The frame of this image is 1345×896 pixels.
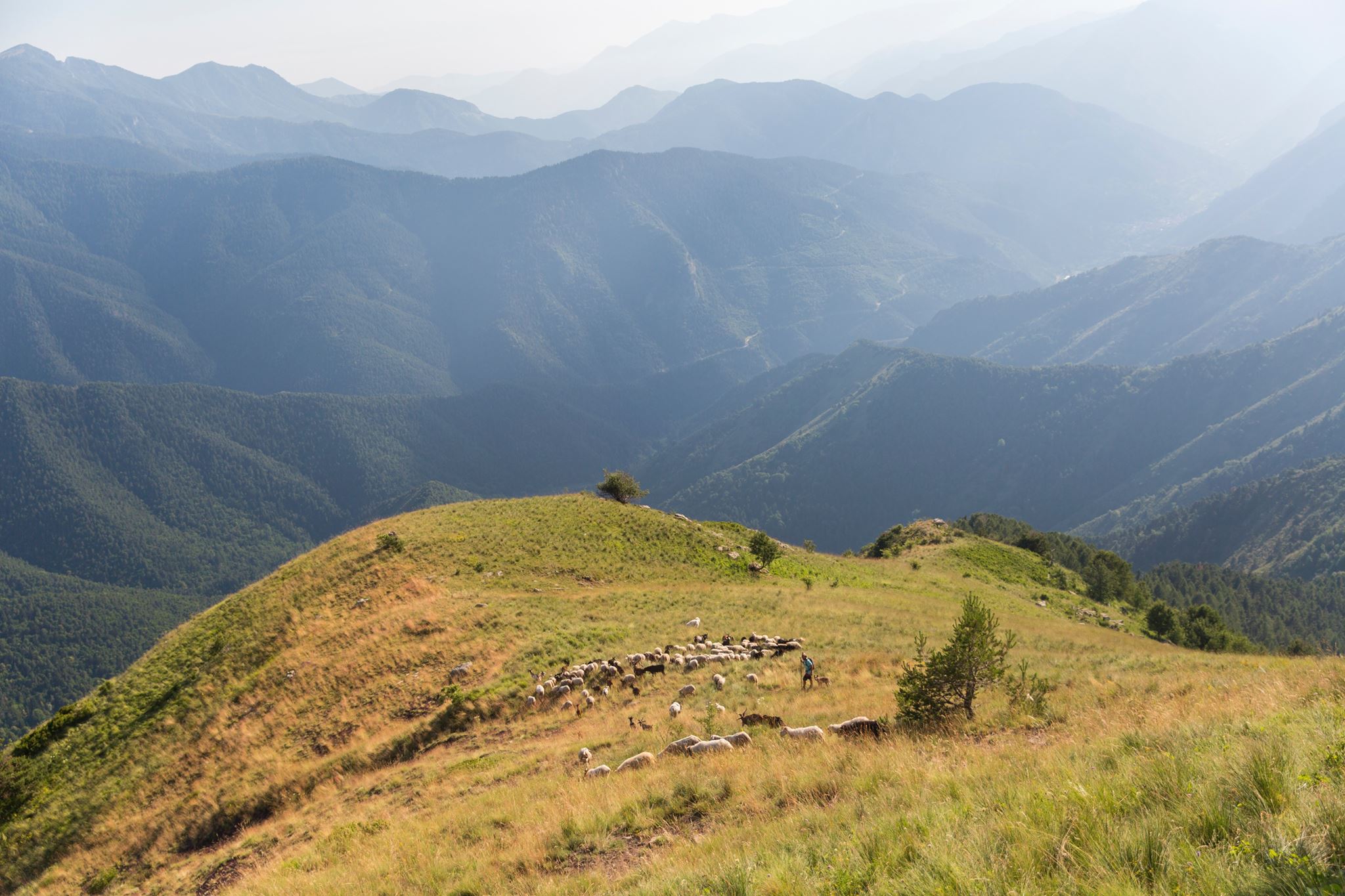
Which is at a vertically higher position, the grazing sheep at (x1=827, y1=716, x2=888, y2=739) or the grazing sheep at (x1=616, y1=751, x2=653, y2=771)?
the grazing sheep at (x1=616, y1=751, x2=653, y2=771)

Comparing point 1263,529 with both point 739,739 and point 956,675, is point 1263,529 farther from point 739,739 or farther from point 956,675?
point 739,739

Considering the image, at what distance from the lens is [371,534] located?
40781 mm

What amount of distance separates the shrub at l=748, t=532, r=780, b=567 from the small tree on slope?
32797mm

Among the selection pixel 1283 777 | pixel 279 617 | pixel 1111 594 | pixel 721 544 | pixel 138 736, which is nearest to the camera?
pixel 1283 777

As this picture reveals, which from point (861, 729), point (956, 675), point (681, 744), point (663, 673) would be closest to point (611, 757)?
point (681, 744)

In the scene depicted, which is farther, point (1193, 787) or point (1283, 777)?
point (1193, 787)

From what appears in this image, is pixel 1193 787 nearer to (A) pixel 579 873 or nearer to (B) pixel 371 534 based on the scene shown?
(A) pixel 579 873

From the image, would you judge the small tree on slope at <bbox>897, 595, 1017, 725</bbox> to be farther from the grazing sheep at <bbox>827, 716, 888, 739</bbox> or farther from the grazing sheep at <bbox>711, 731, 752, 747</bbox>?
the grazing sheep at <bbox>711, 731, 752, 747</bbox>

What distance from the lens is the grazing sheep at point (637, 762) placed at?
47.1 feet

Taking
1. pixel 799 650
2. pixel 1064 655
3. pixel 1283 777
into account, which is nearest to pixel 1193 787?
pixel 1283 777

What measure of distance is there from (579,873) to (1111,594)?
69713mm

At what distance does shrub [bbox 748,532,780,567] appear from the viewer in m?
47.5

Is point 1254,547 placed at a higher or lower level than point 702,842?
lower

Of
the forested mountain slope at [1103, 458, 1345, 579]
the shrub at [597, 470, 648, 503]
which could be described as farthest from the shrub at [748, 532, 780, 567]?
the forested mountain slope at [1103, 458, 1345, 579]
